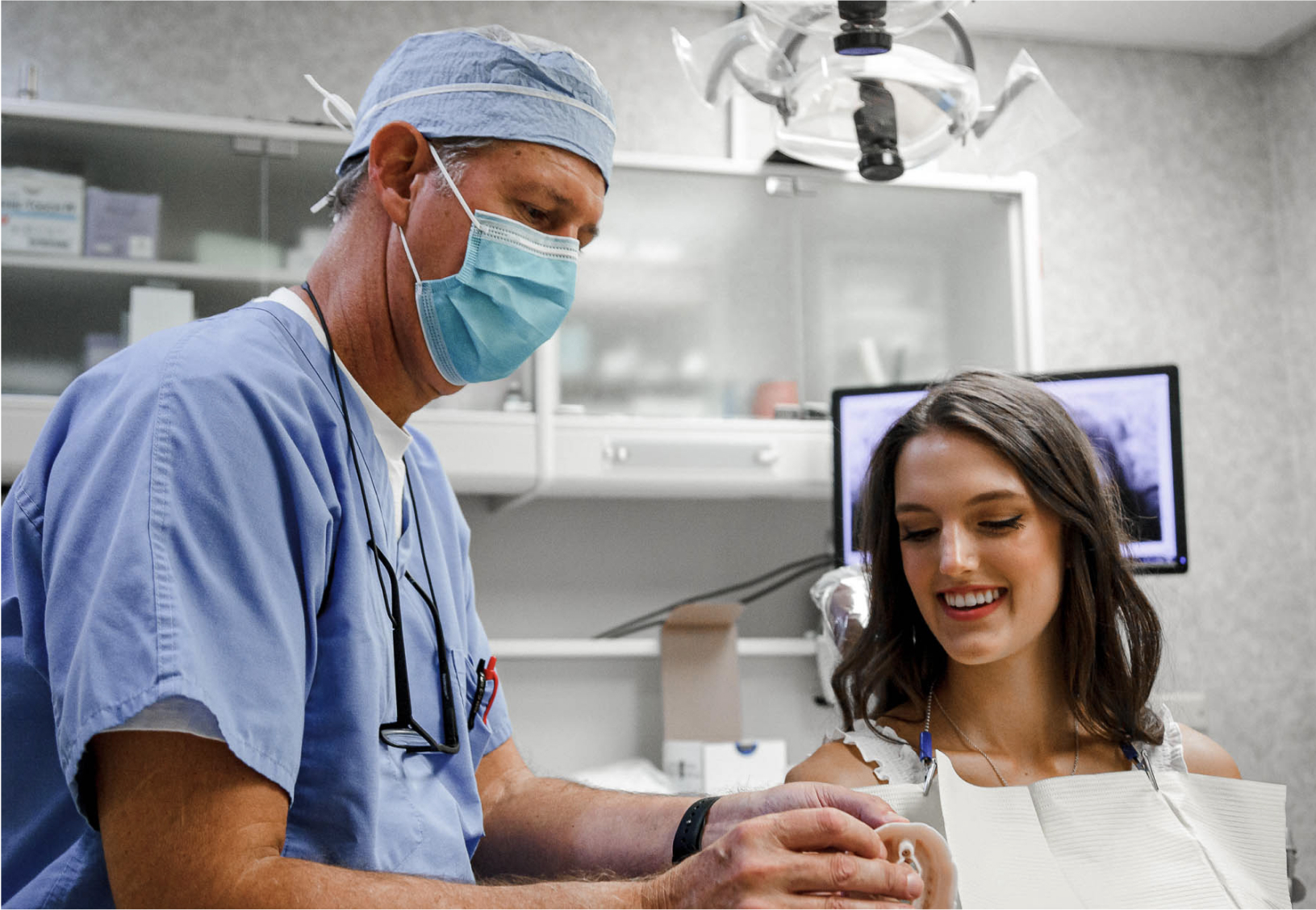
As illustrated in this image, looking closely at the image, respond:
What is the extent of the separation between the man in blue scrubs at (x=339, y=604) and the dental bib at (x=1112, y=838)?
24 centimetres

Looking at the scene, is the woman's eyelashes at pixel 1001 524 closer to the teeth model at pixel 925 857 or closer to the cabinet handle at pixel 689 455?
the teeth model at pixel 925 857

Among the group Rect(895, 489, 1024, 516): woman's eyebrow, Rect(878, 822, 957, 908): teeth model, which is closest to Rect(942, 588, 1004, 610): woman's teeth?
Rect(895, 489, 1024, 516): woman's eyebrow

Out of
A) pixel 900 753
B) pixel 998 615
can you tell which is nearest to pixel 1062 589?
pixel 998 615

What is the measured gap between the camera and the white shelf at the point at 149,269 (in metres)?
2.27

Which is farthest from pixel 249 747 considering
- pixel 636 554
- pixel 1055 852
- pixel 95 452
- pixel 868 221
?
pixel 868 221

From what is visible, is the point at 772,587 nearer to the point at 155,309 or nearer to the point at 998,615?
the point at 998,615

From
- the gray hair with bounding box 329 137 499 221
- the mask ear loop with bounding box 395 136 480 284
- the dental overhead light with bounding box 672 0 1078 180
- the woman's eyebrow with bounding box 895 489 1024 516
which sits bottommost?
the woman's eyebrow with bounding box 895 489 1024 516

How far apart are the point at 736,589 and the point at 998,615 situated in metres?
1.48

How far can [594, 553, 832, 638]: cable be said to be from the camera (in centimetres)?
277

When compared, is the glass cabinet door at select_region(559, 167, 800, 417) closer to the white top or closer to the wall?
the wall

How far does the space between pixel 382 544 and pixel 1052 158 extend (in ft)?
9.03

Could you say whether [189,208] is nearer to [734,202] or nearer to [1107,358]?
[734,202]

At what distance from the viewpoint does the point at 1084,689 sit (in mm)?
1449

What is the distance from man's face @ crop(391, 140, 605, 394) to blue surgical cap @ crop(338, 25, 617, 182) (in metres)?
0.02
